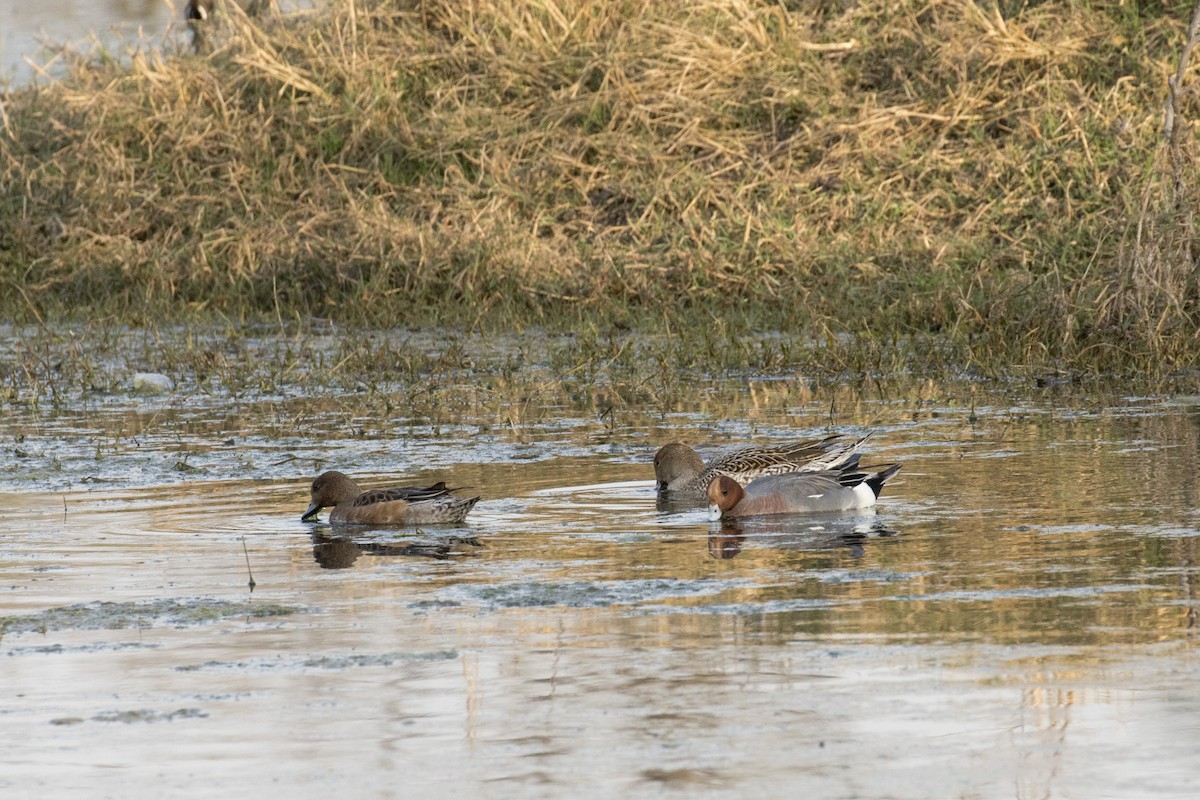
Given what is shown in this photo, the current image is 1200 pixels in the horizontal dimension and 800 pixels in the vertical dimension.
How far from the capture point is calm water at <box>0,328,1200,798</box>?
15.7 ft

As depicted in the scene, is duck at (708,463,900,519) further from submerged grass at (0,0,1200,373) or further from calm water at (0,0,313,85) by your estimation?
calm water at (0,0,313,85)

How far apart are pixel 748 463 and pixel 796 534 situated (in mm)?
1084

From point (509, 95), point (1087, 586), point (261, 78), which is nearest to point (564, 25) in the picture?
point (509, 95)

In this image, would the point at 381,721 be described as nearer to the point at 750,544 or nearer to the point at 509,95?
the point at 750,544

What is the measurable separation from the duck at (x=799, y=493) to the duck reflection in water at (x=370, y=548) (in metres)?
1.14

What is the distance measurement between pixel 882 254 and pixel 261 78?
6.82 metres

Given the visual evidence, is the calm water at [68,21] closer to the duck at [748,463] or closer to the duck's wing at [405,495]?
the duck at [748,463]

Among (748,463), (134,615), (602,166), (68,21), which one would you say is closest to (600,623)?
(134,615)

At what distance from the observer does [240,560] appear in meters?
7.73

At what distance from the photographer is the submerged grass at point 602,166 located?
15953 mm

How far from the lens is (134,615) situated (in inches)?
261

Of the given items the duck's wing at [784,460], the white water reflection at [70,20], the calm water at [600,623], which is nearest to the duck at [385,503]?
the calm water at [600,623]

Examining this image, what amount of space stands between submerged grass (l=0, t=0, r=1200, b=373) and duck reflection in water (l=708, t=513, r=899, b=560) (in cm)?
526

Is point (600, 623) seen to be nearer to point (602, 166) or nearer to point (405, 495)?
point (405, 495)
